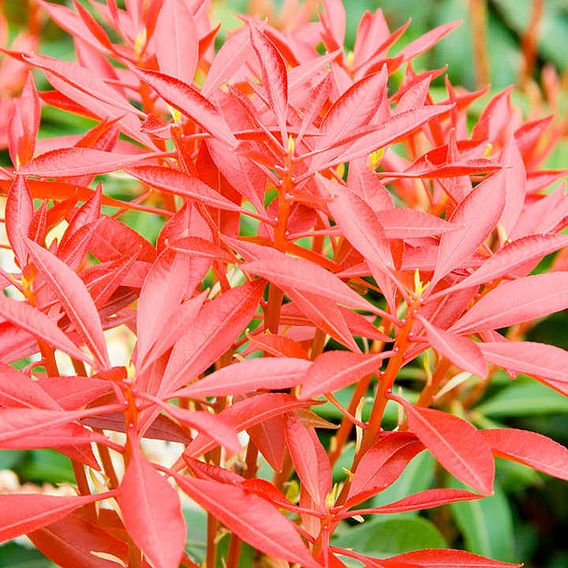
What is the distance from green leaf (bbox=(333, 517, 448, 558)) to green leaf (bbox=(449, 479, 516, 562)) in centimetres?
24

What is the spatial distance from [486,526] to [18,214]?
716 mm

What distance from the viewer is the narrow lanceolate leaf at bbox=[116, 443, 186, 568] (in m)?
0.28

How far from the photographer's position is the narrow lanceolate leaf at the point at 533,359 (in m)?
0.33

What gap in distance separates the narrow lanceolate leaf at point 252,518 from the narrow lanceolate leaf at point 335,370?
0.15 feet

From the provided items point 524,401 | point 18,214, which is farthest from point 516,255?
point 524,401

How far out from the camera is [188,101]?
363 mm

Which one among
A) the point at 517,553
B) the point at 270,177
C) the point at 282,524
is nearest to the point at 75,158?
the point at 270,177

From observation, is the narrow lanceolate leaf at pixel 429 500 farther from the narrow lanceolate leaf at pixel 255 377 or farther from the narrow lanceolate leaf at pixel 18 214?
the narrow lanceolate leaf at pixel 18 214

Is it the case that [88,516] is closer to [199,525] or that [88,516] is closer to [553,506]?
[199,525]

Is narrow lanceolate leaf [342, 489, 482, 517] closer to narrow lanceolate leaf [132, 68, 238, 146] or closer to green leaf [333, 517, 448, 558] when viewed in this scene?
narrow lanceolate leaf [132, 68, 238, 146]

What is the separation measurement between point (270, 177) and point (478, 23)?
1023mm

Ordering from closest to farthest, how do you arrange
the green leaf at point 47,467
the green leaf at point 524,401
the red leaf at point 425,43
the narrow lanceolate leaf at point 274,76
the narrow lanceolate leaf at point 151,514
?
the narrow lanceolate leaf at point 151,514 < the narrow lanceolate leaf at point 274,76 < the red leaf at point 425,43 < the green leaf at point 47,467 < the green leaf at point 524,401

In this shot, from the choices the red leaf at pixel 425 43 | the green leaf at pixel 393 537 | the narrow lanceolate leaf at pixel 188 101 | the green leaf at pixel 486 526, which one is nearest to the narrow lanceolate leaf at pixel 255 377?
the narrow lanceolate leaf at pixel 188 101

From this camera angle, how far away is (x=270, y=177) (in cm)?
41
